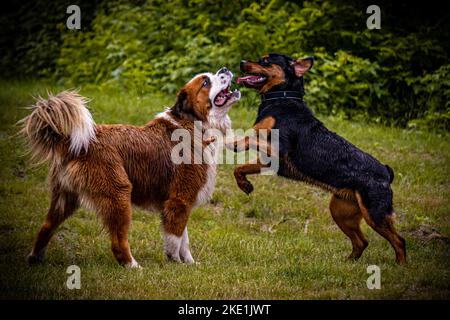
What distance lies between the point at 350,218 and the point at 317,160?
2.50 ft

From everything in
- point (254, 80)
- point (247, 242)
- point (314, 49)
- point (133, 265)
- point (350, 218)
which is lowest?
point (247, 242)

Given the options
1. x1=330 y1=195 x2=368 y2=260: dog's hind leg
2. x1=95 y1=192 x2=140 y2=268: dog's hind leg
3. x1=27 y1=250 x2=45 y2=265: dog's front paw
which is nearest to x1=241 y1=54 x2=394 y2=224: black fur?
x1=330 y1=195 x2=368 y2=260: dog's hind leg

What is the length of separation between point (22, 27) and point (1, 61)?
121 cm

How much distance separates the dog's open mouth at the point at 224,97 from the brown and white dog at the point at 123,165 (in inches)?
0.4

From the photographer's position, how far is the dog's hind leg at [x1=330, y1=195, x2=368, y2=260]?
677 cm

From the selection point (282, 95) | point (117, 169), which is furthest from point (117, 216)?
point (282, 95)

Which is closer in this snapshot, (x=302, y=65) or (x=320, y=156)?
(x=320, y=156)

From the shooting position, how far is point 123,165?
6.28m

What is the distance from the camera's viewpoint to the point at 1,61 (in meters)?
18.8

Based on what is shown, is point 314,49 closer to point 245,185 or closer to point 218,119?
point 218,119

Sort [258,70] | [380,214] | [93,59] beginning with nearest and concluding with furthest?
[380,214] < [258,70] < [93,59]

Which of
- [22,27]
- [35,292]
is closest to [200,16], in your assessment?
[22,27]

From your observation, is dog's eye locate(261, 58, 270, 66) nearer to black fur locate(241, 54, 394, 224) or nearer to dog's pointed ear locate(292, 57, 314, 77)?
black fur locate(241, 54, 394, 224)

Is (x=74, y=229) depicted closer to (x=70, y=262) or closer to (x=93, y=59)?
(x=70, y=262)
